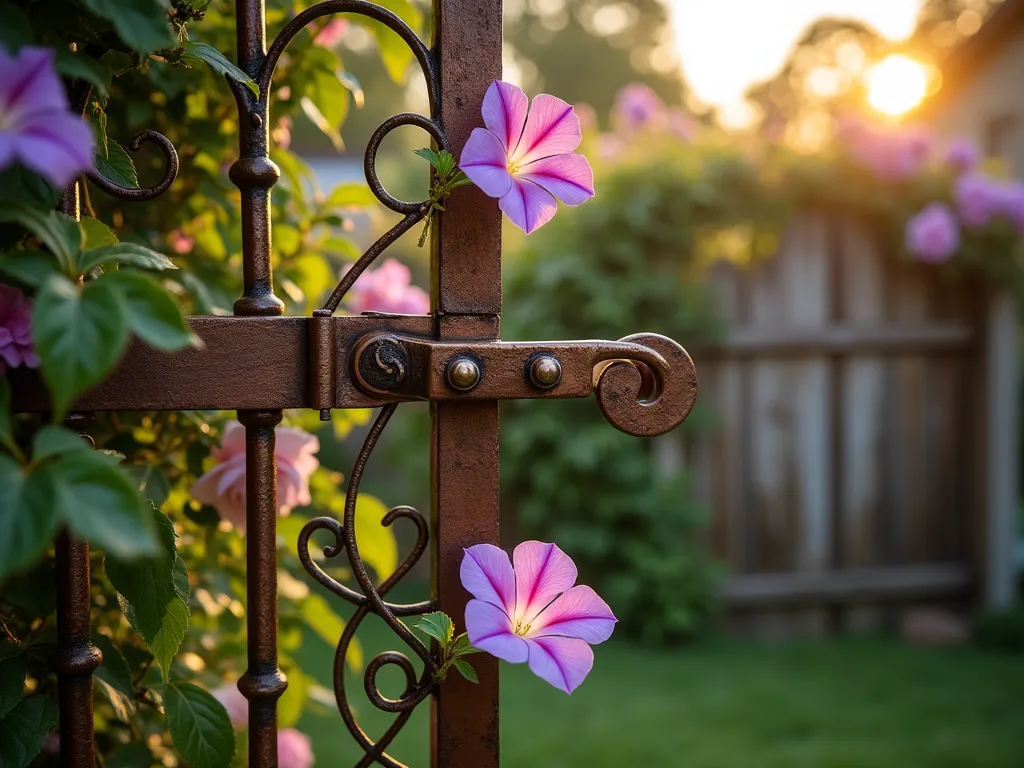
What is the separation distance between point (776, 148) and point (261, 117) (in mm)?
3274

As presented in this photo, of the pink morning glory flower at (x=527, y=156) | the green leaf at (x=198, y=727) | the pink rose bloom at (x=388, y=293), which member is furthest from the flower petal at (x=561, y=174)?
the pink rose bloom at (x=388, y=293)

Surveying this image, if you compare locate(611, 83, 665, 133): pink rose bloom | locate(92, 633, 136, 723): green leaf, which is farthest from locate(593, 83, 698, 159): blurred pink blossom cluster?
locate(92, 633, 136, 723): green leaf

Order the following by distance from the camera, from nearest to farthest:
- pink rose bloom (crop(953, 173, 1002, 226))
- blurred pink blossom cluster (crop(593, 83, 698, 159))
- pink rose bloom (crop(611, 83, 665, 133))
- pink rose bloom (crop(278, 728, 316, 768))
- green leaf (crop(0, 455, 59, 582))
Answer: green leaf (crop(0, 455, 59, 582)) → pink rose bloom (crop(278, 728, 316, 768)) → pink rose bloom (crop(953, 173, 1002, 226)) → blurred pink blossom cluster (crop(593, 83, 698, 159)) → pink rose bloom (crop(611, 83, 665, 133))

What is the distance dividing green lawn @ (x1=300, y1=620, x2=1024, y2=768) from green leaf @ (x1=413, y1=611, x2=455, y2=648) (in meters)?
1.64

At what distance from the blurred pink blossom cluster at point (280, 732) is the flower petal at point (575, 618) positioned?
57cm

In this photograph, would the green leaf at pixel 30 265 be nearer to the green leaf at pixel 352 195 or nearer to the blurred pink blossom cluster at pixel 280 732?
the green leaf at pixel 352 195

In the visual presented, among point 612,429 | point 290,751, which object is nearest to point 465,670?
point 290,751

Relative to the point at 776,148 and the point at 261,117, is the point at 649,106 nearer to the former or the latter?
the point at 776,148

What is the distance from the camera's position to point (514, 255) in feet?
12.6

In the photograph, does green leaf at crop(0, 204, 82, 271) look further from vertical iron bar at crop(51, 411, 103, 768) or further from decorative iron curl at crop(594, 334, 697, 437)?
decorative iron curl at crop(594, 334, 697, 437)

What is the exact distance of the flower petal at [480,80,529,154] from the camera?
70cm

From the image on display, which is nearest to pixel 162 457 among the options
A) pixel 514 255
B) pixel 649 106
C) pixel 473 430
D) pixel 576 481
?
pixel 473 430

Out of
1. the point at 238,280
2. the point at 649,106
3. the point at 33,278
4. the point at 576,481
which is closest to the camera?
the point at 33,278

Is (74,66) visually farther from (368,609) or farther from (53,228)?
(368,609)
